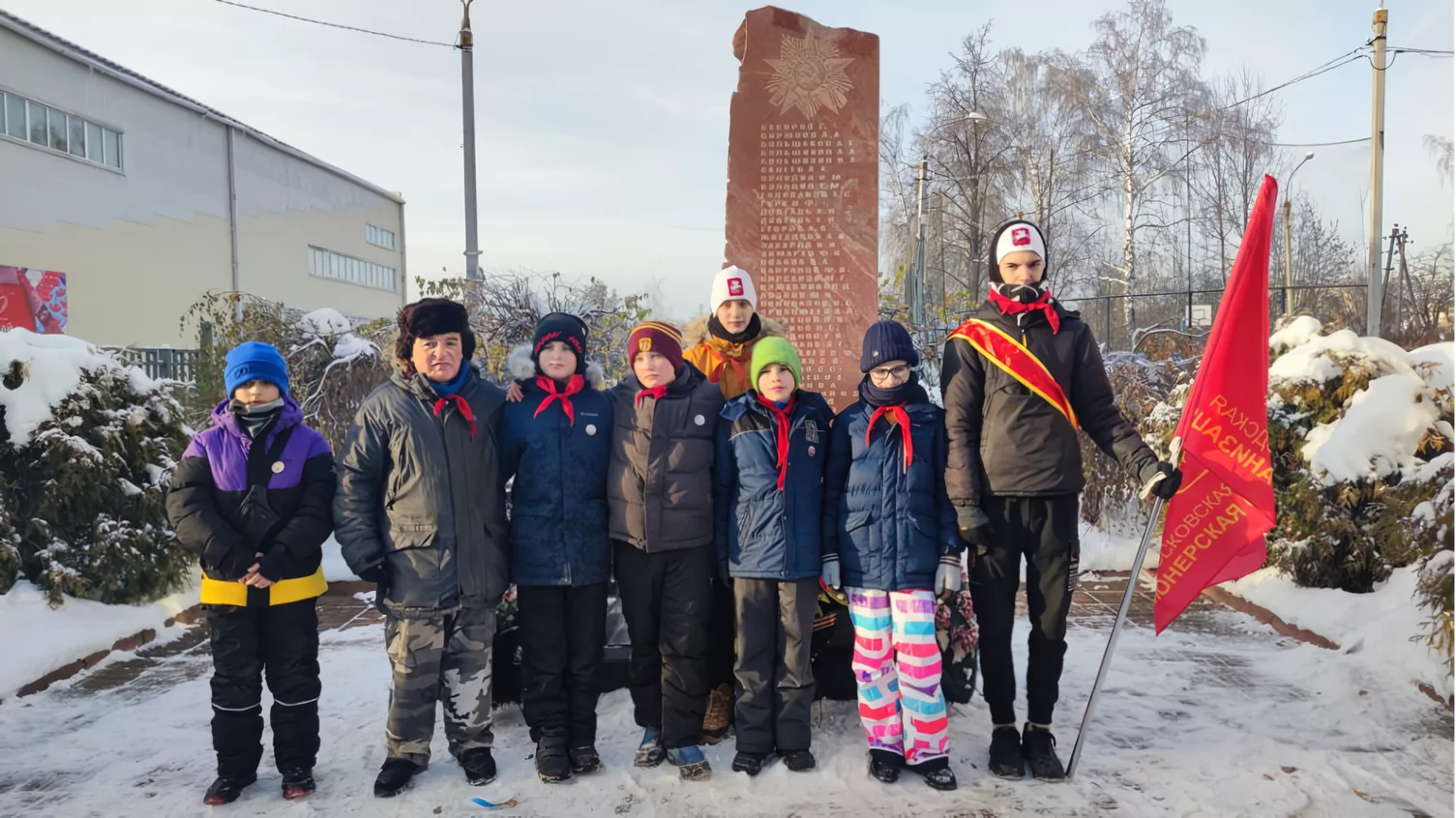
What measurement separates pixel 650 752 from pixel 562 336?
1.57m

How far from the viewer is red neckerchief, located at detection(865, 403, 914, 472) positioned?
3.04 meters

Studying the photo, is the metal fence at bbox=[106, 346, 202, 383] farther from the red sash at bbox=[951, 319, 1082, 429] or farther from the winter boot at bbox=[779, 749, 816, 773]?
the red sash at bbox=[951, 319, 1082, 429]

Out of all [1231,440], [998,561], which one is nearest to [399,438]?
[998,561]

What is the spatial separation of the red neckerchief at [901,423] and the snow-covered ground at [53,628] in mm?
3954

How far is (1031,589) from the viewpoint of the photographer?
3.17 metres

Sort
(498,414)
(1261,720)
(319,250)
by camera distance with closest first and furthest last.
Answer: (498,414)
(1261,720)
(319,250)

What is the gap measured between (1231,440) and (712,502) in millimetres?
1887

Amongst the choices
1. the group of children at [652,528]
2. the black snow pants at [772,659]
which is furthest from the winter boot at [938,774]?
the black snow pants at [772,659]

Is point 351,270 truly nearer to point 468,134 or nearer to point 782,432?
point 468,134

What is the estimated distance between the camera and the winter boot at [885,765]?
3.03 metres

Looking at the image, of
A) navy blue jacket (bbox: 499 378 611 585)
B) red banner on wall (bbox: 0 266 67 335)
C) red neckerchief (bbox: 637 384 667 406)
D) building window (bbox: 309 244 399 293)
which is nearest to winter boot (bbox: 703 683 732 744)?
navy blue jacket (bbox: 499 378 611 585)

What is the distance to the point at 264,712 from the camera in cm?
366

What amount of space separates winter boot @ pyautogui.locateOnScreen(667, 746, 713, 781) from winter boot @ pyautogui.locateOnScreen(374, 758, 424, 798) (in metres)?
0.92

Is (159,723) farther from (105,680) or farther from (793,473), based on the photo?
(793,473)
